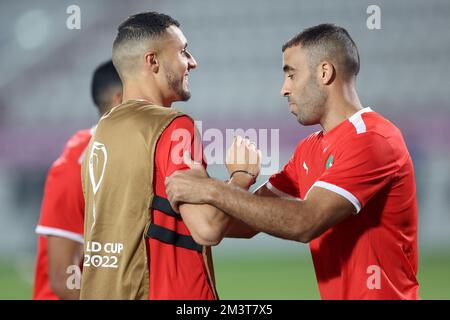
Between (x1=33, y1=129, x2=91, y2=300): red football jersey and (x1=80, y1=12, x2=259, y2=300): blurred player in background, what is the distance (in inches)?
44.8

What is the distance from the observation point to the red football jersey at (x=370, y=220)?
292 cm

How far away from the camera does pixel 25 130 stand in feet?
38.2

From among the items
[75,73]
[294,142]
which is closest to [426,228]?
[294,142]

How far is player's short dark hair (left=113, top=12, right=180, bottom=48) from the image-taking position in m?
3.07

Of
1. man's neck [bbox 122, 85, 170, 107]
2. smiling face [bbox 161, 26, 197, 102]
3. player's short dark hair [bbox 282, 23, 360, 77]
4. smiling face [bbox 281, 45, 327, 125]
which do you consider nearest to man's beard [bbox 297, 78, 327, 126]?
smiling face [bbox 281, 45, 327, 125]

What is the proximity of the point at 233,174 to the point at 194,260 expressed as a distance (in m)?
0.41

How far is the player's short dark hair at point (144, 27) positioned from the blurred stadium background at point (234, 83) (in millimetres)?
7047

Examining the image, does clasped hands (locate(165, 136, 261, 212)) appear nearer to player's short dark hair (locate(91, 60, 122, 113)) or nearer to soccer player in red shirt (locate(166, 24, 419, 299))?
soccer player in red shirt (locate(166, 24, 419, 299))

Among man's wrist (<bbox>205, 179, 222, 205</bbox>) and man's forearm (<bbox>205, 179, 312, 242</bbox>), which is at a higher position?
man's wrist (<bbox>205, 179, 222, 205</bbox>)

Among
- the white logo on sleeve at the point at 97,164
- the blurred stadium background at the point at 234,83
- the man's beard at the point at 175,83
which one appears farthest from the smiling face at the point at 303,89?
the blurred stadium background at the point at 234,83

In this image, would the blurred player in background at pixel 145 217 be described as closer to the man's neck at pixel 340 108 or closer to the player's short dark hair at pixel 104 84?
the man's neck at pixel 340 108

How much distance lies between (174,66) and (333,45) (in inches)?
31.4

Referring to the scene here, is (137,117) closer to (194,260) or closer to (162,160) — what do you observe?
(162,160)

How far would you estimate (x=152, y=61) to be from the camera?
3037 mm
